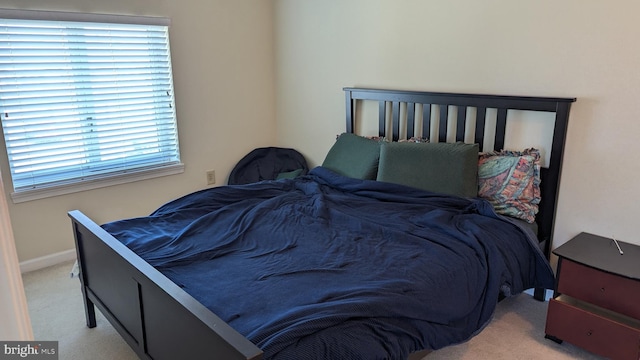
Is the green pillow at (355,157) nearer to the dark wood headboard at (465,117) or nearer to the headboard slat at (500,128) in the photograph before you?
the dark wood headboard at (465,117)

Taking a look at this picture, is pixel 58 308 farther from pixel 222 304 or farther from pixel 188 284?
pixel 222 304

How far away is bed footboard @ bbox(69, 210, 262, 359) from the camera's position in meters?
1.44

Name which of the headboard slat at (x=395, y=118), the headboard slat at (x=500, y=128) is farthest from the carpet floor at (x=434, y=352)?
the headboard slat at (x=395, y=118)

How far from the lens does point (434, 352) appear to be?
2.27 meters

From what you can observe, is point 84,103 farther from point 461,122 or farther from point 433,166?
point 461,122

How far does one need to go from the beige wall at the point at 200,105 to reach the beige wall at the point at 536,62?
2.17ft

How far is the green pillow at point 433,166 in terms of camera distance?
2.78 meters

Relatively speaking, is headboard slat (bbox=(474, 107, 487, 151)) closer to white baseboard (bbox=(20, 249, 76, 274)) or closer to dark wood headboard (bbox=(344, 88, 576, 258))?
dark wood headboard (bbox=(344, 88, 576, 258))

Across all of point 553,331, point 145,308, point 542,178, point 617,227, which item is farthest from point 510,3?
point 145,308

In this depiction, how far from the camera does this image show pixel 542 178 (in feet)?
8.93

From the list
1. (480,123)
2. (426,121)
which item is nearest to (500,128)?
(480,123)

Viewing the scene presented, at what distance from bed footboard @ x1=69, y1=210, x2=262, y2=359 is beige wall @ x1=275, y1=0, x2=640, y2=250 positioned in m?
2.19

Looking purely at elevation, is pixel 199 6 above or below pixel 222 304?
above

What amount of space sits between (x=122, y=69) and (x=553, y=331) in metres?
3.33
